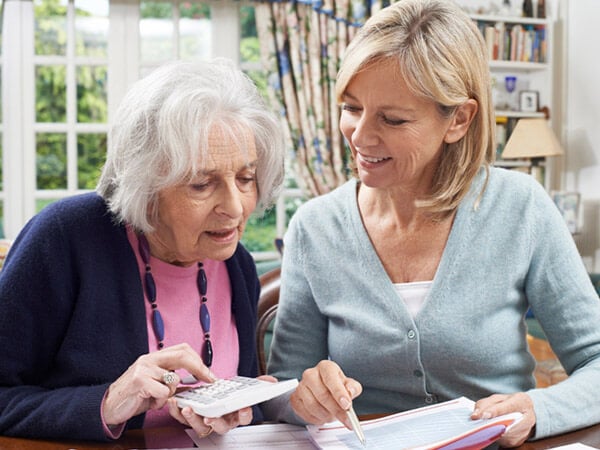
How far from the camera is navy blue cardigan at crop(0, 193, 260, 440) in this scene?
108 centimetres

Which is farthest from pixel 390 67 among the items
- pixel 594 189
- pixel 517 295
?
pixel 594 189

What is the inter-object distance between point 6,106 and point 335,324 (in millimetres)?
3718

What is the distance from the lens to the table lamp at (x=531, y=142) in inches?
189

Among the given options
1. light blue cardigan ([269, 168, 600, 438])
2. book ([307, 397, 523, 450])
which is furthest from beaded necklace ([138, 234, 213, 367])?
book ([307, 397, 523, 450])

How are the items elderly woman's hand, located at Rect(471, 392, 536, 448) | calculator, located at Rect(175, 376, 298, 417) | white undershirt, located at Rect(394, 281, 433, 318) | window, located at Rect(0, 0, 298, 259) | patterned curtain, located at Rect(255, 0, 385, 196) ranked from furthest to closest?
1. patterned curtain, located at Rect(255, 0, 385, 196)
2. window, located at Rect(0, 0, 298, 259)
3. white undershirt, located at Rect(394, 281, 433, 318)
4. elderly woman's hand, located at Rect(471, 392, 536, 448)
5. calculator, located at Rect(175, 376, 298, 417)

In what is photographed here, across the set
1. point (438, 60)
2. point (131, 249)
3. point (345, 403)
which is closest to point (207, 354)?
point (131, 249)

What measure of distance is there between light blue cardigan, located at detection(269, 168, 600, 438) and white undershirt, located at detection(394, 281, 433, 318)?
0.08 feet

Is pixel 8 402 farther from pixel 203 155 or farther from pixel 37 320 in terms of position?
pixel 203 155

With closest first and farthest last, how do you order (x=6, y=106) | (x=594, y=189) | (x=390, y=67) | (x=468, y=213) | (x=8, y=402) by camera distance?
(x=8, y=402) < (x=390, y=67) < (x=468, y=213) < (x=6, y=106) < (x=594, y=189)

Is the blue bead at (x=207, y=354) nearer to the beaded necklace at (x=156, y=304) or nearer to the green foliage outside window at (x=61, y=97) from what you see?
the beaded necklace at (x=156, y=304)

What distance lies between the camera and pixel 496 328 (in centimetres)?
133

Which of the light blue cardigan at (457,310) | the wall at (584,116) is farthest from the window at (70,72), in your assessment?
the light blue cardigan at (457,310)

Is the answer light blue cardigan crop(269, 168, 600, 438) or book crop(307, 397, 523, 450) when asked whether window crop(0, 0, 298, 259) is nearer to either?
light blue cardigan crop(269, 168, 600, 438)

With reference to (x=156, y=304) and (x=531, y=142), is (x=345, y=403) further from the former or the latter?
(x=531, y=142)
